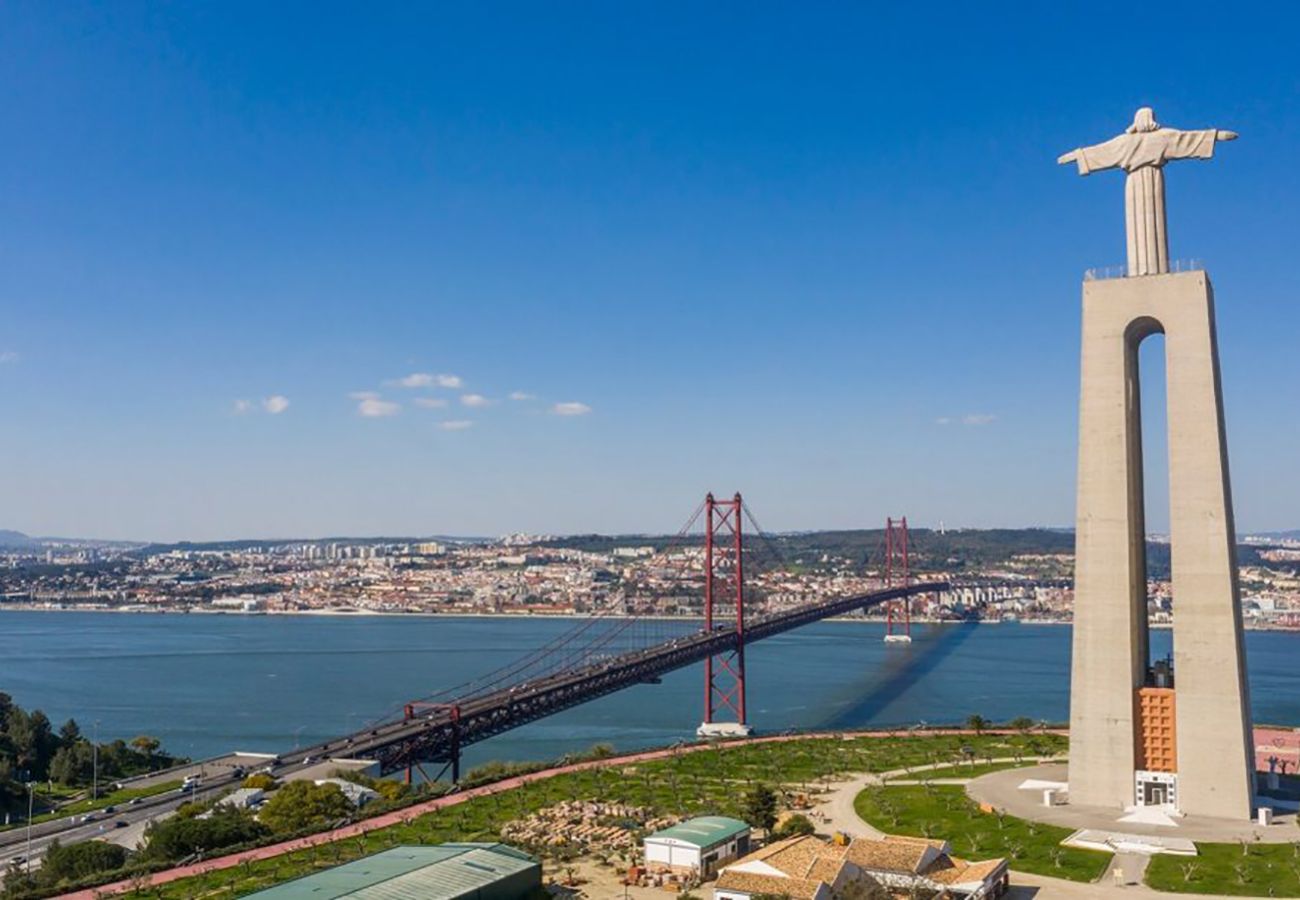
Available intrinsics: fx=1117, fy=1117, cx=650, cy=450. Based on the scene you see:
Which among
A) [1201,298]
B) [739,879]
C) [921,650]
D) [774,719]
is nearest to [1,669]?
[774,719]

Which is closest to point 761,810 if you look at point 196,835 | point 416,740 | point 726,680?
point 196,835

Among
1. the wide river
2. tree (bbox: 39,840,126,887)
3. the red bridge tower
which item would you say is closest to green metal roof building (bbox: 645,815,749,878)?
tree (bbox: 39,840,126,887)

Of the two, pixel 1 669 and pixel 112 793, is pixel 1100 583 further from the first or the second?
pixel 1 669

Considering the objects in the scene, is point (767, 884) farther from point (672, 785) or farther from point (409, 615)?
point (409, 615)

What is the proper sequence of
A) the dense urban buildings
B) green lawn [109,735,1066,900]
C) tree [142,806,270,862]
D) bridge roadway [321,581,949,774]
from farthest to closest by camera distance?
the dense urban buildings, bridge roadway [321,581,949,774], tree [142,806,270,862], green lawn [109,735,1066,900]

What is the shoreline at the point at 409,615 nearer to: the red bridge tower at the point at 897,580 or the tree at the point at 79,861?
the red bridge tower at the point at 897,580

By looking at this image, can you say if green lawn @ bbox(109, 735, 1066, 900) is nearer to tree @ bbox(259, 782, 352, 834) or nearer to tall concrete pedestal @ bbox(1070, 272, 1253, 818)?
tree @ bbox(259, 782, 352, 834)
